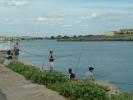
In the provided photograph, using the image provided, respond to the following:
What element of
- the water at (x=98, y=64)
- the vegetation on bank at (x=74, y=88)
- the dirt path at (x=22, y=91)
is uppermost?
the vegetation on bank at (x=74, y=88)

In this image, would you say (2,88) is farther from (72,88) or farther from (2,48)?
(2,48)

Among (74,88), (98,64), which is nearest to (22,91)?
(74,88)

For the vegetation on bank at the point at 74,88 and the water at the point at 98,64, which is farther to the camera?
the water at the point at 98,64

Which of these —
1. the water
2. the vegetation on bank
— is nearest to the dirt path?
the vegetation on bank

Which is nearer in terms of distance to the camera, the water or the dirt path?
the dirt path

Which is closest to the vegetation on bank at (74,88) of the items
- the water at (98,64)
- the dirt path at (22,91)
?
the dirt path at (22,91)

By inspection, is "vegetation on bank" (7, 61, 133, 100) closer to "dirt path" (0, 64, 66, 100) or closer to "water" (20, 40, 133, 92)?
"dirt path" (0, 64, 66, 100)

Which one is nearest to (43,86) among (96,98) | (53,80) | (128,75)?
(53,80)

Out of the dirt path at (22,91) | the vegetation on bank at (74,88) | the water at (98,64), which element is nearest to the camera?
the vegetation on bank at (74,88)

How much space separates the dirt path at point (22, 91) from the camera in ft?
42.0

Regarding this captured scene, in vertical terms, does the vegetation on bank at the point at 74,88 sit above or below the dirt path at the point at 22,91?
above

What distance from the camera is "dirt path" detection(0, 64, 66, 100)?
12.8 m

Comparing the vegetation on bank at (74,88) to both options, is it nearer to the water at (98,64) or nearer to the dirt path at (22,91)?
the dirt path at (22,91)

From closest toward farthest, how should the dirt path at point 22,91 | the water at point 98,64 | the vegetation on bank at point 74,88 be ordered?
the vegetation on bank at point 74,88, the dirt path at point 22,91, the water at point 98,64
